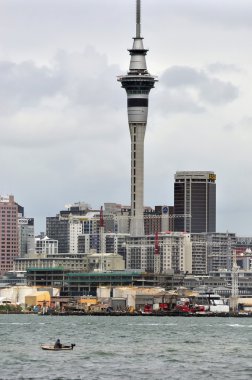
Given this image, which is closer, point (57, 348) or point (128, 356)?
point (128, 356)

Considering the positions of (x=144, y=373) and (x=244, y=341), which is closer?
(x=144, y=373)

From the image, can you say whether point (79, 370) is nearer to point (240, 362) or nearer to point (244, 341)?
point (240, 362)

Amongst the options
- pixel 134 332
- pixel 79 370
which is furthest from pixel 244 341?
pixel 79 370

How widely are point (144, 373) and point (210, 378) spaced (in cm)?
570

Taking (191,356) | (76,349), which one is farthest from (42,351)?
(191,356)

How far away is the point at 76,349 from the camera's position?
13950cm

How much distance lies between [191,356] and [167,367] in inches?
529

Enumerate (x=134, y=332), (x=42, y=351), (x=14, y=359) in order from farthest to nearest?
(x=134, y=332) → (x=42, y=351) → (x=14, y=359)

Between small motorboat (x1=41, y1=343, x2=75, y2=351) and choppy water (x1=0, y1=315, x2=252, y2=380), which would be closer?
choppy water (x1=0, y1=315, x2=252, y2=380)

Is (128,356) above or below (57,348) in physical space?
below

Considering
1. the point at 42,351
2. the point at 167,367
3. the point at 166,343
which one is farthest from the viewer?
the point at 166,343

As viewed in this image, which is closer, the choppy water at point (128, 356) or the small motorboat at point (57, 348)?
the choppy water at point (128, 356)

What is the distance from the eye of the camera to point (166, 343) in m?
153

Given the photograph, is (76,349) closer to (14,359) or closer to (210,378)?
(14,359)
